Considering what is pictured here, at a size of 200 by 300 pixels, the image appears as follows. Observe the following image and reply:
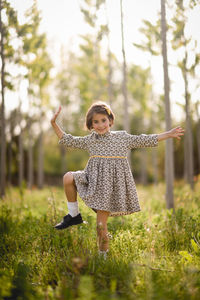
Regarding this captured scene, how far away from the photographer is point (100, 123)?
3088mm

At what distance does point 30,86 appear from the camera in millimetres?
10367

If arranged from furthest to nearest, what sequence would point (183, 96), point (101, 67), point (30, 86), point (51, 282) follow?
point (101, 67) → point (30, 86) → point (183, 96) → point (51, 282)

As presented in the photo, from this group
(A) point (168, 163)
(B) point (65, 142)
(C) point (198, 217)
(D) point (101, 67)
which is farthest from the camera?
(D) point (101, 67)

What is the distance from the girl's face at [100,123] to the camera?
Answer: 308cm

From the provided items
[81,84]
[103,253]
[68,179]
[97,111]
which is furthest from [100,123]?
[81,84]

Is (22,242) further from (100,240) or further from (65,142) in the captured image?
(65,142)

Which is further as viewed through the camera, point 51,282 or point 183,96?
point 183,96

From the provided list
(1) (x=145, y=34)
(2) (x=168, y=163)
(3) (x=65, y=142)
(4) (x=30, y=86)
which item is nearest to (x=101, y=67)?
(4) (x=30, y=86)

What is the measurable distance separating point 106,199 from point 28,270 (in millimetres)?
963

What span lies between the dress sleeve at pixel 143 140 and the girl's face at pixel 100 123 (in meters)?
0.26

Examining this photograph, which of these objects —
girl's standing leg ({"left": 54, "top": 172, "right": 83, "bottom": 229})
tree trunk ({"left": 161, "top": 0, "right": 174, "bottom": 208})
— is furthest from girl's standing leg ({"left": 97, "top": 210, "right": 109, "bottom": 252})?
tree trunk ({"left": 161, "top": 0, "right": 174, "bottom": 208})

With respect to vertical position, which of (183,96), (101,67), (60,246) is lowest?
(60,246)

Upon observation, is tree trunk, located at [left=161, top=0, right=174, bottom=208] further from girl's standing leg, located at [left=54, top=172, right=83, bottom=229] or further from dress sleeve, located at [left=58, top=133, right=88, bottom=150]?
girl's standing leg, located at [left=54, top=172, right=83, bottom=229]

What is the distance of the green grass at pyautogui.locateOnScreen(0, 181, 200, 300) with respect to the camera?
6.54 feet
